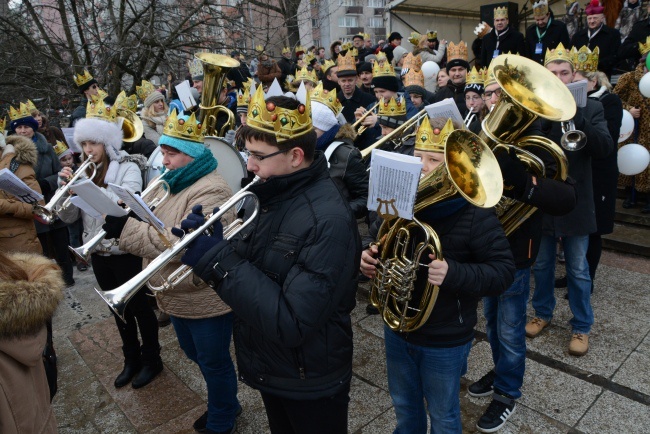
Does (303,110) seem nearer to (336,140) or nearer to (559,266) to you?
(336,140)

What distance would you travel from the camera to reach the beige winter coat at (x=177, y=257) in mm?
2822

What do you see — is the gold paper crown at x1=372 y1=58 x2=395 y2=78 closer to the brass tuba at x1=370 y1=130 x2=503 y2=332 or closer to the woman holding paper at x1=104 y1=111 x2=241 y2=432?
the woman holding paper at x1=104 y1=111 x2=241 y2=432

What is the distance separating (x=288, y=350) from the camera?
2.09 m

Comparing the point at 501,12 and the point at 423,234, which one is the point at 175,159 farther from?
the point at 501,12

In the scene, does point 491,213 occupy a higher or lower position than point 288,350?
higher

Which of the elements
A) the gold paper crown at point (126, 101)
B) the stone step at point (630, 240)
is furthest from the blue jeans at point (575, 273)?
the gold paper crown at point (126, 101)

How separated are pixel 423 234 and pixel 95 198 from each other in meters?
1.78

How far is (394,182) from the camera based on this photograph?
2.10 m

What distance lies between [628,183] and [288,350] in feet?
22.2

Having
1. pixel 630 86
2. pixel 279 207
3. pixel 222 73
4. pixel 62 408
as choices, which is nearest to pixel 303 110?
pixel 279 207

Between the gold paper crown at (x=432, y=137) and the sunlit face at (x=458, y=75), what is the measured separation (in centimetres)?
462

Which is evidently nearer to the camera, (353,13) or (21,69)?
(21,69)

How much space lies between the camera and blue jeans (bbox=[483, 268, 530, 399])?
3.14 meters

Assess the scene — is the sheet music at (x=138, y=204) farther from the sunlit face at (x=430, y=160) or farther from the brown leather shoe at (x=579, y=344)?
the brown leather shoe at (x=579, y=344)
